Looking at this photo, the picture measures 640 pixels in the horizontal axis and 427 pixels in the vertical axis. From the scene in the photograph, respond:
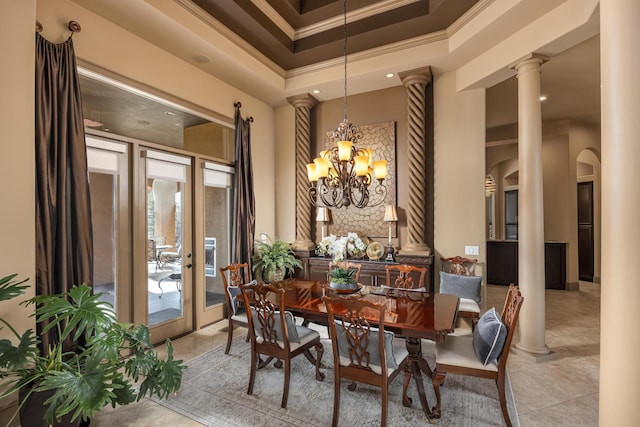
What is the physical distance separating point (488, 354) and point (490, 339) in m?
0.11

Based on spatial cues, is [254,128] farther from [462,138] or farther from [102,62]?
[462,138]

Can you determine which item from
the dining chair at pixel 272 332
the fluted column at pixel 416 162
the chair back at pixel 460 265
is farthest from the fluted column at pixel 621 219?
the fluted column at pixel 416 162

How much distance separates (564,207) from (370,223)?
191 inches

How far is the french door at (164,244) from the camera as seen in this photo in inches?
139

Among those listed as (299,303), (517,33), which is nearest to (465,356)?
(299,303)

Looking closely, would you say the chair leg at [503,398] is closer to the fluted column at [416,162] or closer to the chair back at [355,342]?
the chair back at [355,342]

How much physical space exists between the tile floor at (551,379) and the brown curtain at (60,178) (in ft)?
3.30

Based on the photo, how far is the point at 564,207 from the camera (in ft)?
21.9

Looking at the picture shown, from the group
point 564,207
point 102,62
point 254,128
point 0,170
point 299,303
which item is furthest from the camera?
point 564,207

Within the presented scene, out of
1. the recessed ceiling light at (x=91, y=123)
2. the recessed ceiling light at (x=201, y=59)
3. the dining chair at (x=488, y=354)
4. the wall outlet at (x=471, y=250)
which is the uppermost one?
the recessed ceiling light at (x=201, y=59)

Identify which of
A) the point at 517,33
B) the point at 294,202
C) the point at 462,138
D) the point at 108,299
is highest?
the point at 517,33

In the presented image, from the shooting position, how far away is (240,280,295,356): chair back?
2.48 m

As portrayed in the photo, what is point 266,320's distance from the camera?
101 inches

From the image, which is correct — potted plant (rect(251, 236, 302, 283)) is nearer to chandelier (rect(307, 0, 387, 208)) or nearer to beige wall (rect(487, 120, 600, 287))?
chandelier (rect(307, 0, 387, 208))
